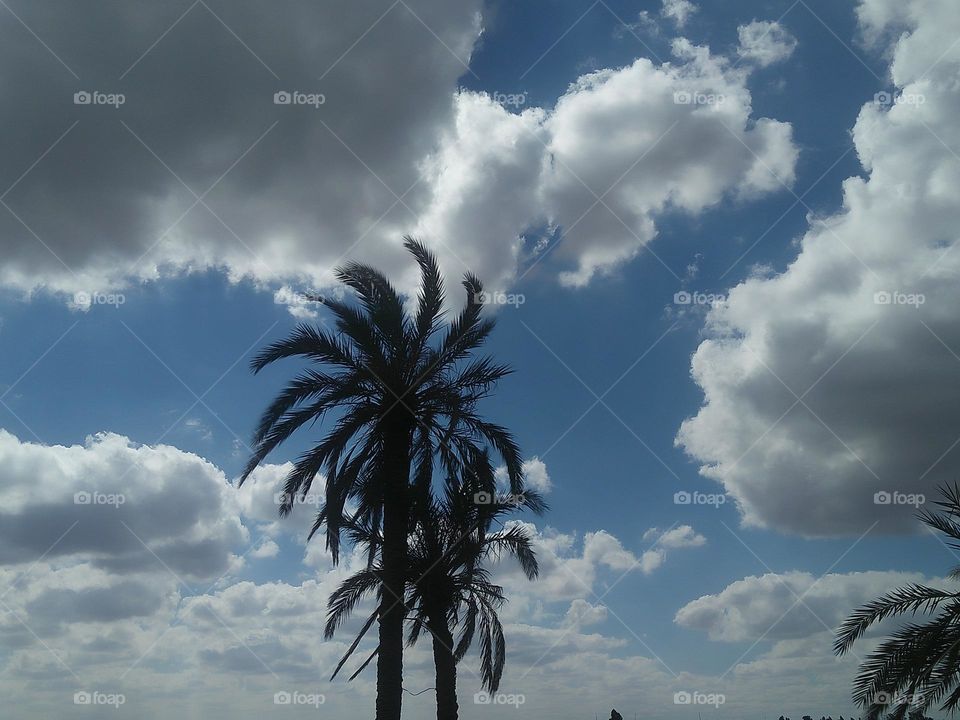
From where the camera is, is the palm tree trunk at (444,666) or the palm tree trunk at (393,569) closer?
the palm tree trunk at (393,569)

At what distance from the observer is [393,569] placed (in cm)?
1852

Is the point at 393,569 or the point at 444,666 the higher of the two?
the point at 393,569

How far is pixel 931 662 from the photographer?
47.6 feet

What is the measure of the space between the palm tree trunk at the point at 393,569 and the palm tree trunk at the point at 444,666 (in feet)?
6.17

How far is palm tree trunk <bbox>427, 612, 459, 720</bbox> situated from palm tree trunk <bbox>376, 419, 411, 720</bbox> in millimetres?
1882

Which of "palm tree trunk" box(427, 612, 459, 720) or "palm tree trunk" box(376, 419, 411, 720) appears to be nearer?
"palm tree trunk" box(376, 419, 411, 720)

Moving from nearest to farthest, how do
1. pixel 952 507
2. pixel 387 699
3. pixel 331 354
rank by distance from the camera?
1. pixel 952 507
2. pixel 387 699
3. pixel 331 354

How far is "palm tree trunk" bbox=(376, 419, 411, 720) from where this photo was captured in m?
17.6

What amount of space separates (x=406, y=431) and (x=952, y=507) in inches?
470

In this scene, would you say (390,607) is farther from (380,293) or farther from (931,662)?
A: (931,662)

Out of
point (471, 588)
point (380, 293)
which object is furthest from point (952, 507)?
point (380, 293)

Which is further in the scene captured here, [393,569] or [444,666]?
[444,666]

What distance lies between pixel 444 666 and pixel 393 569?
349cm

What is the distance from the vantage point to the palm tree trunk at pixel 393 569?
1761 cm
